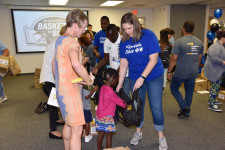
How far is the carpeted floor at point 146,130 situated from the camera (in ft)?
8.32

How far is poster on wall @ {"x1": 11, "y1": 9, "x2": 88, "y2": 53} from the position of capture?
7.62 meters

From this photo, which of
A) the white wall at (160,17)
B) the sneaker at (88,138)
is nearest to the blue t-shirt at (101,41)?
the sneaker at (88,138)

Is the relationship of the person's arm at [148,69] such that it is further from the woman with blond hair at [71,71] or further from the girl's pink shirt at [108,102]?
the woman with blond hair at [71,71]

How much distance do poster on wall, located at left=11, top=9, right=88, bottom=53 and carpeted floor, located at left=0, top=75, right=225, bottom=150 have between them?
4.20 m

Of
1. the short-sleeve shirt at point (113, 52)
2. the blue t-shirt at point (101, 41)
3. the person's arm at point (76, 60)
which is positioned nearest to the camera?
the person's arm at point (76, 60)

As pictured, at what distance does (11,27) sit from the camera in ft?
24.9

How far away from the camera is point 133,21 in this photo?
6.50ft

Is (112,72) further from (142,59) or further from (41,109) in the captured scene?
(41,109)

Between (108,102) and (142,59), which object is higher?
(142,59)

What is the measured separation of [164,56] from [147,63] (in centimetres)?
223

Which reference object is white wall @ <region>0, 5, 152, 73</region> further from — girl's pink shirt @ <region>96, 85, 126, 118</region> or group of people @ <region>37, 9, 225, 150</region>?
girl's pink shirt @ <region>96, 85, 126, 118</region>

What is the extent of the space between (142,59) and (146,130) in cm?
137

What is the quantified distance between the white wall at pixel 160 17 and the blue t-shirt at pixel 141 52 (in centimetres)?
645

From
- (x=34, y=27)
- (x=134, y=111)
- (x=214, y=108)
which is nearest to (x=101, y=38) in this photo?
(x=134, y=111)
